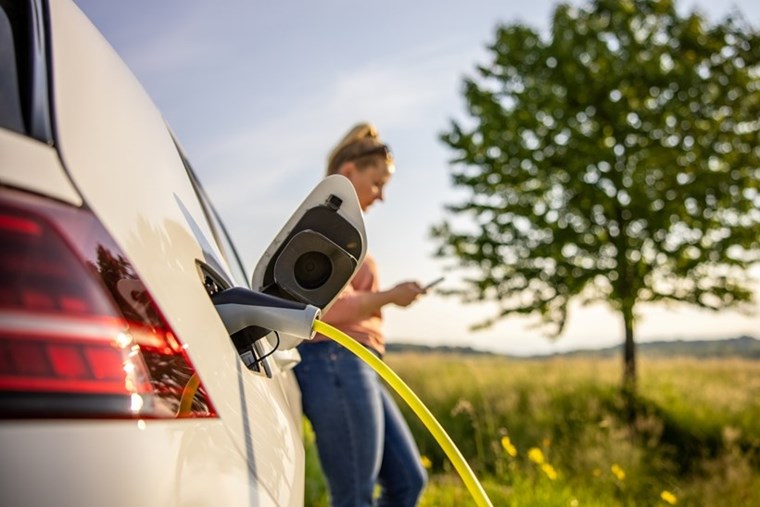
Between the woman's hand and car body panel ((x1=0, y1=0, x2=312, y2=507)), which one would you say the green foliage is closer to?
the woman's hand

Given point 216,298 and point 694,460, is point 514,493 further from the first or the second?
point 694,460

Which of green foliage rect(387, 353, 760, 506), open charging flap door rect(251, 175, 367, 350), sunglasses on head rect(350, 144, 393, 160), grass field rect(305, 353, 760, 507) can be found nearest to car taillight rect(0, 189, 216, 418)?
open charging flap door rect(251, 175, 367, 350)

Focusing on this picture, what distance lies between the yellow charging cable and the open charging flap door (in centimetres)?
24

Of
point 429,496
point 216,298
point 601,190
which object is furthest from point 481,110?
point 216,298

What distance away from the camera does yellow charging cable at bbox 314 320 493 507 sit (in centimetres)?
146

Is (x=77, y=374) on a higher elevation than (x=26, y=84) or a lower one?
lower

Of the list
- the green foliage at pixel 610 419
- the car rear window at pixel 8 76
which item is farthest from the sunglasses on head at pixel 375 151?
the green foliage at pixel 610 419

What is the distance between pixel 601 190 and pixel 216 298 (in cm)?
1464

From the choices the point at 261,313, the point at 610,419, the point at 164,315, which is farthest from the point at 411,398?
the point at 610,419

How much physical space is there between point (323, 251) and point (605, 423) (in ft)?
14.2

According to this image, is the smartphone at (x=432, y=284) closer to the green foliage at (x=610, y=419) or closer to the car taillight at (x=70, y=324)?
the car taillight at (x=70, y=324)

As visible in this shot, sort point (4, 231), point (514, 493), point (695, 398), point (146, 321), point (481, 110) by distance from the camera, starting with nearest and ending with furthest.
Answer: point (4, 231)
point (146, 321)
point (514, 493)
point (695, 398)
point (481, 110)

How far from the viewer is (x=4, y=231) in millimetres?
884

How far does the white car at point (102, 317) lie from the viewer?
861mm
